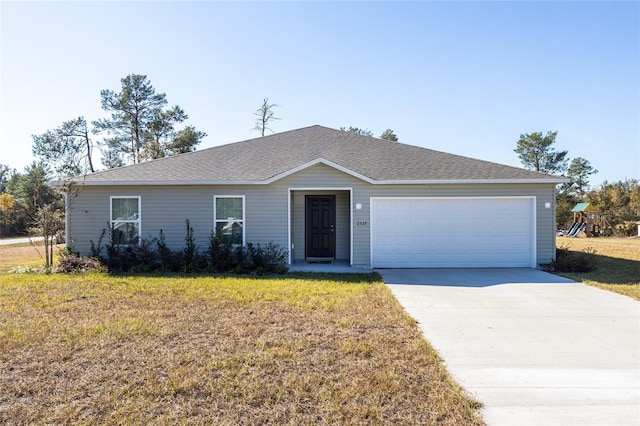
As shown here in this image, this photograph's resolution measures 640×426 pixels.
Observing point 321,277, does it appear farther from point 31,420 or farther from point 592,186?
point 592,186

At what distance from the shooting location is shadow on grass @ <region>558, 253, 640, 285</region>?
8633 mm

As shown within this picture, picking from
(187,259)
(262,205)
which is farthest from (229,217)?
(187,259)

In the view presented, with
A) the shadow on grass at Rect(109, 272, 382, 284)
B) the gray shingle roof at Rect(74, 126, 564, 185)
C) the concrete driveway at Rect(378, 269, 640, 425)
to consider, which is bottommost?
the concrete driveway at Rect(378, 269, 640, 425)

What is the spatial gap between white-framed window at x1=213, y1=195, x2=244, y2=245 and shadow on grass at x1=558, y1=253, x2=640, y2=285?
9.04 metres

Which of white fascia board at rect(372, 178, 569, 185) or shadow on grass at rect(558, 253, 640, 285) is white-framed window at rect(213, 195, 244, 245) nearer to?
white fascia board at rect(372, 178, 569, 185)

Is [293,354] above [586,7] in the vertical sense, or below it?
below

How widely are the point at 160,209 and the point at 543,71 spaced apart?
15598mm

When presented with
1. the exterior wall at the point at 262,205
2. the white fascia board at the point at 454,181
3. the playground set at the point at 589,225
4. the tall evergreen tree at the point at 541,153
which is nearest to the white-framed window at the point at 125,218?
the exterior wall at the point at 262,205

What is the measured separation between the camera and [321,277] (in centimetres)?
887

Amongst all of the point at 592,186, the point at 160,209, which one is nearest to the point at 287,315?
the point at 160,209

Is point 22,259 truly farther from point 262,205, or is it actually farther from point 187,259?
point 262,205

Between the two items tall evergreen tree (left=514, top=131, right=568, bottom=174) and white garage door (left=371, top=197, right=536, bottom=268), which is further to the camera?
tall evergreen tree (left=514, top=131, right=568, bottom=174)

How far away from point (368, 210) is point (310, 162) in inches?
87.4

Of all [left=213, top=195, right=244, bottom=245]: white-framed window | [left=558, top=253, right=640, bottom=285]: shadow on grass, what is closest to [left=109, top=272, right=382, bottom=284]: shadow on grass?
[left=213, top=195, right=244, bottom=245]: white-framed window
